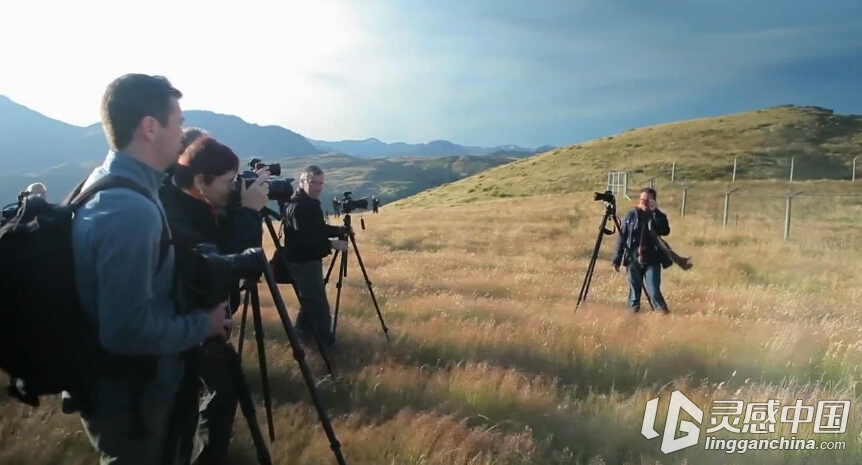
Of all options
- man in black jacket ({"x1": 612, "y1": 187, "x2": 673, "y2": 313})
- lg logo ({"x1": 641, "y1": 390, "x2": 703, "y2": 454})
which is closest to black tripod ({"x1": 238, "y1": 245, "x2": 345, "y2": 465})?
lg logo ({"x1": 641, "y1": 390, "x2": 703, "y2": 454})

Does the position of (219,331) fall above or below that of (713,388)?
above

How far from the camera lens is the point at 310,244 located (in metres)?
6.05

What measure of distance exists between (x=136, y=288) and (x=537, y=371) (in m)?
4.43

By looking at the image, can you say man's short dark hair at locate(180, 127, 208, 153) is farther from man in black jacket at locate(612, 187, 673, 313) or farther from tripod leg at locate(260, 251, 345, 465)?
man in black jacket at locate(612, 187, 673, 313)

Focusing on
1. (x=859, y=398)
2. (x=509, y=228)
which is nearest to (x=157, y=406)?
(x=859, y=398)

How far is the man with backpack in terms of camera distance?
2000 mm

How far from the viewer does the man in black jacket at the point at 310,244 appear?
6051 millimetres

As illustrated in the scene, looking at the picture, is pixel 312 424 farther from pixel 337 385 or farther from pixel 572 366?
pixel 572 366

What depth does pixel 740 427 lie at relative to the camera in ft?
14.7

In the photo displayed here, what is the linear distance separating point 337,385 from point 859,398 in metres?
4.46

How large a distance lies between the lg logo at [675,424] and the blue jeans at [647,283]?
13.7ft

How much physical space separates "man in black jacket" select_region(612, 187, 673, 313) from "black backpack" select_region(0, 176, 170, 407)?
801cm

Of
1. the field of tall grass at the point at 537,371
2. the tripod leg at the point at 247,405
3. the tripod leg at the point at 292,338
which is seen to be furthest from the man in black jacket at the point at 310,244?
the tripod leg at the point at 247,405

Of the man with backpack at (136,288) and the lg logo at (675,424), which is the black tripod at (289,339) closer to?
the man with backpack at (136,288)
